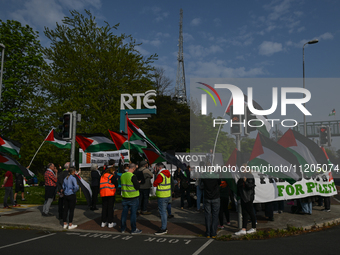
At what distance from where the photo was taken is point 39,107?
26172mm

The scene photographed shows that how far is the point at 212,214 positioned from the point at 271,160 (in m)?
2.59

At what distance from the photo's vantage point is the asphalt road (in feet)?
21.3

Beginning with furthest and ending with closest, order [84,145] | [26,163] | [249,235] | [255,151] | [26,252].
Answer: [26,163] < [84,145] < [255,151] < [249,235] < [26,252]

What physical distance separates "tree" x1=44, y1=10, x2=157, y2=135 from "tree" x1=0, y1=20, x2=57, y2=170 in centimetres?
168

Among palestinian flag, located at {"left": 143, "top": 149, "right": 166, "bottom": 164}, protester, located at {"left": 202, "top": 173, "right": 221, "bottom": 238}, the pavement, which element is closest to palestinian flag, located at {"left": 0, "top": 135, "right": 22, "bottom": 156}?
the pavement

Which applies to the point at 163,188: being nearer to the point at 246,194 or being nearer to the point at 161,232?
the point at 161,232

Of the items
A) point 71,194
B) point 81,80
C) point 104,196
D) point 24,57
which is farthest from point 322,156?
point 24,57

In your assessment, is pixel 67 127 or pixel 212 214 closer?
pixel 212 214

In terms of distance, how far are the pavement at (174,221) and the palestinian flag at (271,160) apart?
1394 millimetres

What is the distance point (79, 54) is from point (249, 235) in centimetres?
2347

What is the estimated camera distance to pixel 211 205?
777 centimetres

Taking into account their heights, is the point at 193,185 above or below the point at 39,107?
below

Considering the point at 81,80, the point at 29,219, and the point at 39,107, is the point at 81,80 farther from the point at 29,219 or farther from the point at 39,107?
the point at 29,219

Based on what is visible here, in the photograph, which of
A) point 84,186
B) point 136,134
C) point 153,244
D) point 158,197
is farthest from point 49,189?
point 153,244
